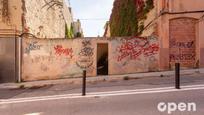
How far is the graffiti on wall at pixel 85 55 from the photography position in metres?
20.1

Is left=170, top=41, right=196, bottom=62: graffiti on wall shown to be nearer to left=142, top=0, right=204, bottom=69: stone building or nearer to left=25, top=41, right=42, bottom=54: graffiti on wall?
left=142, top=0, right=204, bottom=69: stone building

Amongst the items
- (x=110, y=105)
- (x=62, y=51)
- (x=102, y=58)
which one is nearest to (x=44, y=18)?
(x=62, y=51)

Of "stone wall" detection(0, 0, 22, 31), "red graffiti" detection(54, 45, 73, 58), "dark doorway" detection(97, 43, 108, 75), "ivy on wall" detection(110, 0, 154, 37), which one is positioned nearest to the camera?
"stone wall" detection(0, 0, 22, 31)

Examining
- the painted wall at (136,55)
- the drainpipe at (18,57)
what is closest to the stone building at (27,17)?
the drainpipe at (18,57)

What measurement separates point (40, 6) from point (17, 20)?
406 centimetres

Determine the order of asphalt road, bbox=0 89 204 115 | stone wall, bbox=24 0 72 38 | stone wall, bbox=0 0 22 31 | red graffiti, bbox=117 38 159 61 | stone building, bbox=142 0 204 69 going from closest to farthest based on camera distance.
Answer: asphalt road, bbox=0 89 204 115 → stone building, bbox=142 0 204 69 → red graffiti, bbox=117 38 159 61 → stone wall, bbox=0 0 22 31 → stone wall, bbox=24 0 72 38

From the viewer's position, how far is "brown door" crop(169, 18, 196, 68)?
1952cm

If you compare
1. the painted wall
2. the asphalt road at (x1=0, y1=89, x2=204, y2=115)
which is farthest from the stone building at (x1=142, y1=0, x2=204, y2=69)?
the asphalt road at (x1=0, y1=89, x2=204, y2=115)

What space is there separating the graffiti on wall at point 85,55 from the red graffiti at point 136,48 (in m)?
1.49

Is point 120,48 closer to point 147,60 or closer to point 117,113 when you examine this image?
point 147,60

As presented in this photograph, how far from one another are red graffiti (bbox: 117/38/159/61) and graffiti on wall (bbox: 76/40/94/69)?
4.88 feet

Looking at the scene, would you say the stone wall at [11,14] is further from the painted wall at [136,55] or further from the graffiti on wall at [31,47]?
the painted wall at [136,55]

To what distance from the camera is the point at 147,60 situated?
1989cm

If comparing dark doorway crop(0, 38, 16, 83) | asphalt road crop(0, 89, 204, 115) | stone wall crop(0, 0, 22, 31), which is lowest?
asphalt road crop(0, 89, 204, 115)
